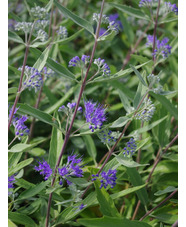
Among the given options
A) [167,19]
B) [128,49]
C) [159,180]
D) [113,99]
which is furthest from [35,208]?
[128,49]

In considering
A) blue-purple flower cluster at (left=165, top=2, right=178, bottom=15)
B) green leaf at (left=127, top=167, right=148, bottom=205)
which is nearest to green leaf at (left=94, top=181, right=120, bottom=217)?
green leaf at (left=127, top=167, right=148, bottom=205)

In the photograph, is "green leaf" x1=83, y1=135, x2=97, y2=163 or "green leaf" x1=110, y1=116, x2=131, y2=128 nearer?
"green leaf" x1=110, y1=116, x2=131, y2=128

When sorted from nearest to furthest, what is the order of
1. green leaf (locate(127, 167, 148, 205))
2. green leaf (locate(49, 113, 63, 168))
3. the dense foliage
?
the dense foliage < green leaf (locate(49, 113, 63, 168)) < green leaf (locate(127, 167, 148, 205))

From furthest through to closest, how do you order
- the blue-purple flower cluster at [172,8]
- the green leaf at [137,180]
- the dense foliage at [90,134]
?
the blue-purple flower cluster at [172,8], the green leaf at [137,180], the dense foliage at [90,134]

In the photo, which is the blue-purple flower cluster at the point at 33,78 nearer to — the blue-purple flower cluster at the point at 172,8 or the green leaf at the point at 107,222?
the green leaf at the point at 107,222

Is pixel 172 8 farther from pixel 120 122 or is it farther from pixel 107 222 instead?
pixel 107 222

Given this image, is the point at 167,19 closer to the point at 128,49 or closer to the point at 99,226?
the point at 128,49

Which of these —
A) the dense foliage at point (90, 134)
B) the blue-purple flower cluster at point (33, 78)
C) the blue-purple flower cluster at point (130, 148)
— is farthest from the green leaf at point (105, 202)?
→ the blue-purple flower cluster at point (33, 78)

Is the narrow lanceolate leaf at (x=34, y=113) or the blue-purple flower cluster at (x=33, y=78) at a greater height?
the blue-purple flower cluster at (x=33, y=78)

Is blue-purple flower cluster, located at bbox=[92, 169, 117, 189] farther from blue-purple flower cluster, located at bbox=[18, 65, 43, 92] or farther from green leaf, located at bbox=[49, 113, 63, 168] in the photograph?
blue-purple flower cluster, located at bbox=[18, 65, 43, 92]

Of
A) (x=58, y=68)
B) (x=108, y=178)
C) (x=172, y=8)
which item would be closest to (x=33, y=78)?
(x=58, y=68)

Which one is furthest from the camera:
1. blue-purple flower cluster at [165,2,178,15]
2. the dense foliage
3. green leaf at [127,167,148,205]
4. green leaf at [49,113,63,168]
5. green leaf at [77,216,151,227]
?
blue-purple flower cluster at [165,2,178,15]
